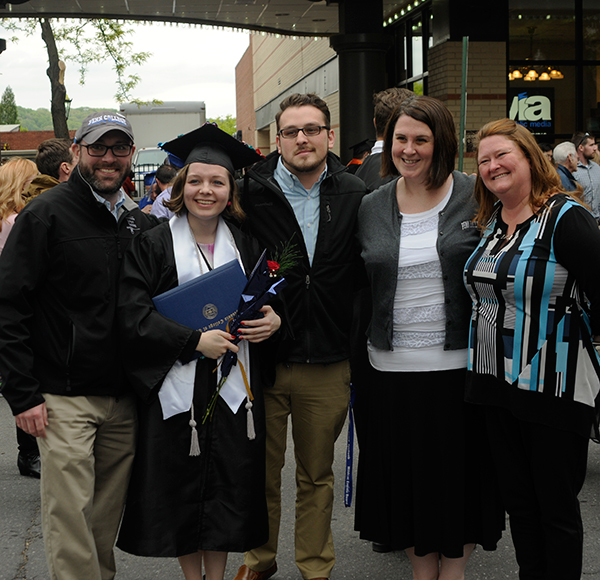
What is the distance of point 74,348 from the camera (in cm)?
288

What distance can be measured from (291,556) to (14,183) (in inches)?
142

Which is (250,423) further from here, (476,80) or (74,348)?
(476,80)

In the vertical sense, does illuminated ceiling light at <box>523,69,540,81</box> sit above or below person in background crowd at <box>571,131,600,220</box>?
above

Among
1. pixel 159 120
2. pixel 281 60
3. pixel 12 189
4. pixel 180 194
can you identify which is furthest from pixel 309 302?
pixel 281 60

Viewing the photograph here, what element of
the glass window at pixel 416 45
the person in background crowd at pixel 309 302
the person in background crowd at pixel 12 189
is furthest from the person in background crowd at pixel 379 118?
the glass window at pixel 416 45

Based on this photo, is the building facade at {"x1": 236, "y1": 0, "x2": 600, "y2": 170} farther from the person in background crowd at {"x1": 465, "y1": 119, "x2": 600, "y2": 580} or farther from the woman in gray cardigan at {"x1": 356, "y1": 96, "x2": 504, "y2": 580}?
the person in background crowd at {"x1": 465, "y1": 119, "x2": 600, "y2": 580}

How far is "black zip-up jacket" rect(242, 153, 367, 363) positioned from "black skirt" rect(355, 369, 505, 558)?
→ 0.37 m

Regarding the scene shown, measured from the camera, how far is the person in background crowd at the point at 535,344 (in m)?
2.73

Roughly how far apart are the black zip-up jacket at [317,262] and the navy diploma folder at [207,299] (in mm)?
405

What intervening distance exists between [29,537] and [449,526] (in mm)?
2506

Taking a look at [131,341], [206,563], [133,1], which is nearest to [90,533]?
[206,563]

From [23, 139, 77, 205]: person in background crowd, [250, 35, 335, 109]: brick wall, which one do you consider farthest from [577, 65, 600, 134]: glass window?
[23, 139, 77, 205]: person in background crowd

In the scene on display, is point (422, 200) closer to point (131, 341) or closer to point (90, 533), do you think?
point (131, 341)

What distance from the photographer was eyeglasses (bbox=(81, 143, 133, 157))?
3037mm
